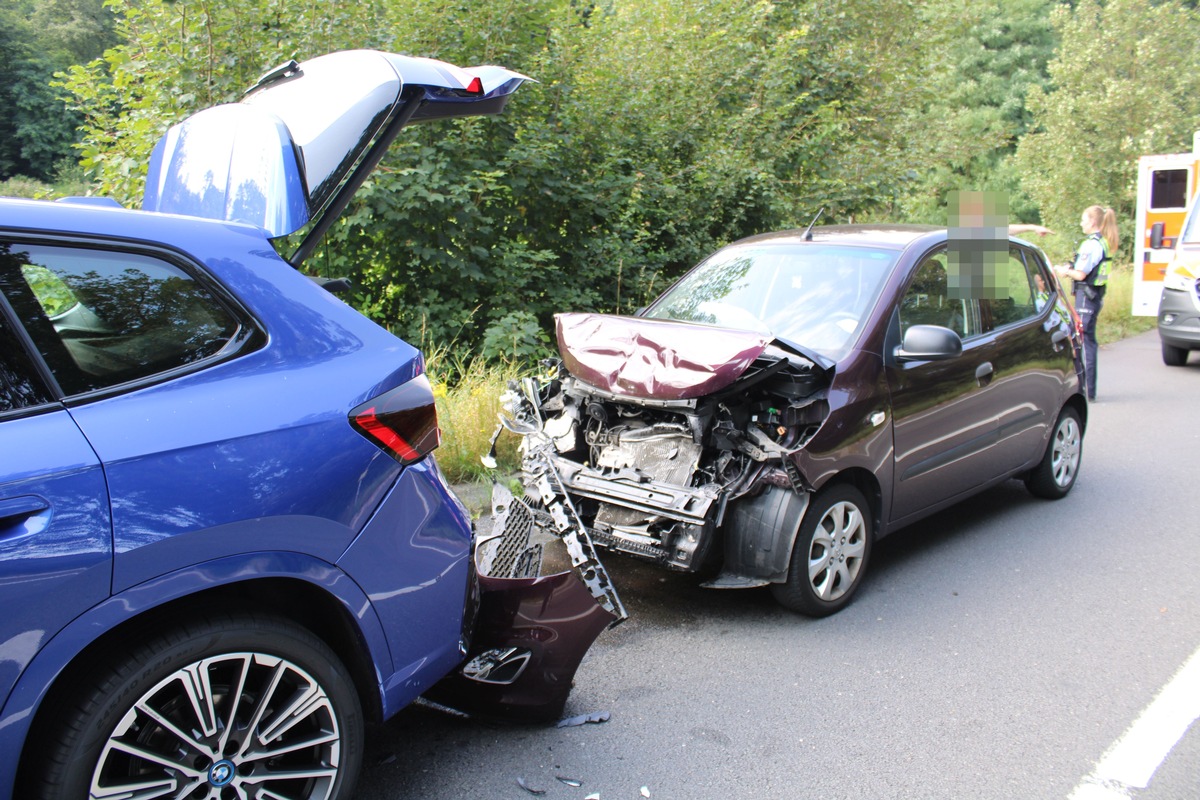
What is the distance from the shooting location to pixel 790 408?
4258 millimetres

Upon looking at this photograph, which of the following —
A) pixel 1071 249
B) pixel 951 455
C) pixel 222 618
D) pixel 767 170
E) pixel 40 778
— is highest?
pixel 767 170

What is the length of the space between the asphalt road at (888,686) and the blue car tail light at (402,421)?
45.3 inches

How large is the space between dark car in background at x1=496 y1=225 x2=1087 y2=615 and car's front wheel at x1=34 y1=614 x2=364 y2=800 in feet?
5.55

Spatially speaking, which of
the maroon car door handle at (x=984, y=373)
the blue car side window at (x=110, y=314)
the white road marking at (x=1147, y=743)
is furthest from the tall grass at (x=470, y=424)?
the white road marking at (x=1147, y=743)

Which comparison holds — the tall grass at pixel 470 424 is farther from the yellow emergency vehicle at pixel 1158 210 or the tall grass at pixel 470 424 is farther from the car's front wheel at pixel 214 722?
the yellow emergency vehicle at pixel 1158 210

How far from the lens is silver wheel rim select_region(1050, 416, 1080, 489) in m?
6.15

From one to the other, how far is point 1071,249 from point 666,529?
1014 inches

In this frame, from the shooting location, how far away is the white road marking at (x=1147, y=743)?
3.04 m

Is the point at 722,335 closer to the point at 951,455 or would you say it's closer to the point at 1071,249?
the point at 951,455

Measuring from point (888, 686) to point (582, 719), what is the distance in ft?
4.18

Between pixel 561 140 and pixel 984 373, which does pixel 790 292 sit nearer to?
pixel 984 373

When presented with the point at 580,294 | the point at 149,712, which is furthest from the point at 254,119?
the point at 580,294

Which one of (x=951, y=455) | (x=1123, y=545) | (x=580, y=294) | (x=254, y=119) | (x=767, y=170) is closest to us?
(x=254, y=119)

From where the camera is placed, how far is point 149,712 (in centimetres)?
216
